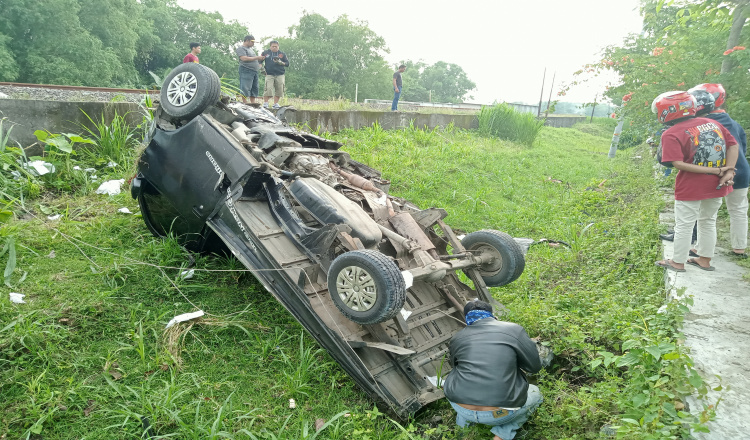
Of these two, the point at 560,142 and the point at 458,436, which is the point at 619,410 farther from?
the point at 560,142

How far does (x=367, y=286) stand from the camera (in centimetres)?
309

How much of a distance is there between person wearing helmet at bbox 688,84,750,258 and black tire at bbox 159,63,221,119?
451 centimetres

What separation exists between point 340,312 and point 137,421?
4.57 feet

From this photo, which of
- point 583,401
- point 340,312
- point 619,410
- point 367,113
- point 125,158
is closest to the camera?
point 619,410

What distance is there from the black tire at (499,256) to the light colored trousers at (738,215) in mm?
1839

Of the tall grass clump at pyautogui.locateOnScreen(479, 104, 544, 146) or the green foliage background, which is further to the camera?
the green foliage background

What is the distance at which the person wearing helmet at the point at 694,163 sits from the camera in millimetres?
4191

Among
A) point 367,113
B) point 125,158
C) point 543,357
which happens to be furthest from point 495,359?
point 367,113

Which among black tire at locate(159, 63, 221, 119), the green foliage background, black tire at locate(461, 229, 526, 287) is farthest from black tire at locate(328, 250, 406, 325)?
the green foliage background

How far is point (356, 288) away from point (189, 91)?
2.57 m

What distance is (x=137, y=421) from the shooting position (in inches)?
114

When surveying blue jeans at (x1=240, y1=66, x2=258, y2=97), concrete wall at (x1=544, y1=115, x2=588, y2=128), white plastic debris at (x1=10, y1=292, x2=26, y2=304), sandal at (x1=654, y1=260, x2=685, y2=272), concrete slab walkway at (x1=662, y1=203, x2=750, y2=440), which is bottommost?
white plastic debris at (x1=10, y1=292, x2=26, y2=304)

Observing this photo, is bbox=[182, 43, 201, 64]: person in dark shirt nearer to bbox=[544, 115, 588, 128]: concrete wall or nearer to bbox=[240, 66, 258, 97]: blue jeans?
bbox=[240, 66, 258, 97]: blue jeans

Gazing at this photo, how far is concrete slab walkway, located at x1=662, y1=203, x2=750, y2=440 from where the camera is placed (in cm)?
242
